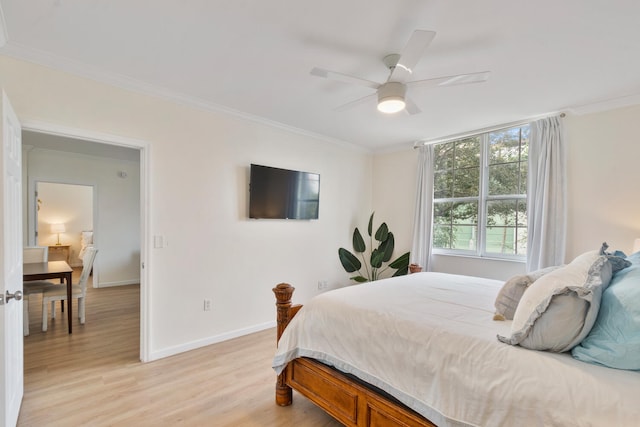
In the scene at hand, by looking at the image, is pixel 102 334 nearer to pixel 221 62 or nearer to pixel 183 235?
pixel 183 235

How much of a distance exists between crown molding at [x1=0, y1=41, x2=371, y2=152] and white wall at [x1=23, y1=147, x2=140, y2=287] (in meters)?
3.90

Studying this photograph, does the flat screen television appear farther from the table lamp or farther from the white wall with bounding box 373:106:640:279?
the table lamp

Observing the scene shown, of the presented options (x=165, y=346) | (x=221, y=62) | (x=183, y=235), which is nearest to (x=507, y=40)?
(x=221, y=62)

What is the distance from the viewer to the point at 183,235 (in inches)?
120

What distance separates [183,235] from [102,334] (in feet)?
5.30

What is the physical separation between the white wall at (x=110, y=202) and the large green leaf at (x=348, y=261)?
4.44 metres

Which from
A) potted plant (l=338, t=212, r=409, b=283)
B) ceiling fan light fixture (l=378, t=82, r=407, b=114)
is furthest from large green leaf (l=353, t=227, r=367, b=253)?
ceiling fan light fixture (l=378, t=82, r=407, b=114)

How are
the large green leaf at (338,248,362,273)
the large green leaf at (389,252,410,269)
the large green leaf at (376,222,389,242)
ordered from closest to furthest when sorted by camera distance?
1. the large green leaf at (389,252,410,269)
2. the large green leaf at (338,248,362,273)
3. the large green leaf at (376,222,389,242)

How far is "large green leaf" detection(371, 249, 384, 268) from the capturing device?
181 inches

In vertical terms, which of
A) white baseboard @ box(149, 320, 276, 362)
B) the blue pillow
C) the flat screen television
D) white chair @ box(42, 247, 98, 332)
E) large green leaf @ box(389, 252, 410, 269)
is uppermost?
the flat screen television

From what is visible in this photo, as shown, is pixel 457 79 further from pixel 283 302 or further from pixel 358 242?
pixel 358 242

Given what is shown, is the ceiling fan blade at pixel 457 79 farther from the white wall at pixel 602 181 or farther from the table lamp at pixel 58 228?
the table lamp at pixel 58 228

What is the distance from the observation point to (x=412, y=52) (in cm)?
179

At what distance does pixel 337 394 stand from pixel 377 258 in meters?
2.90
